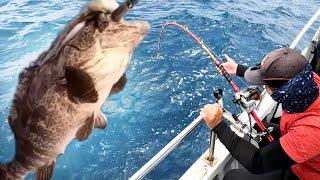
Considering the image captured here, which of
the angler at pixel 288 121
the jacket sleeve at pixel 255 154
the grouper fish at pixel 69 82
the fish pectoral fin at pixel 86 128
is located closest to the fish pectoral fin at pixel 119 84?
the grouper fish at pixel 69 82

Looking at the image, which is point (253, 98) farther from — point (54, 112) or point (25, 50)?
point (25, 50)

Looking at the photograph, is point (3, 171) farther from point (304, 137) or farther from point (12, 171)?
point (304, 137)

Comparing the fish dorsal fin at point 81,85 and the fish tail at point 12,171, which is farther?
the fish tail at point 12,171

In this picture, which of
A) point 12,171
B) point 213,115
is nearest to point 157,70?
point 213,115

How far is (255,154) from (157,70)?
5.03 meters

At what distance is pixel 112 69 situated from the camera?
1.01 meters

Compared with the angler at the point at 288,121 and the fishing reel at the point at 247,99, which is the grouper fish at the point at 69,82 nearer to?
the angler at the point at 288,121

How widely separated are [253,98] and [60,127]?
→ 2303mm

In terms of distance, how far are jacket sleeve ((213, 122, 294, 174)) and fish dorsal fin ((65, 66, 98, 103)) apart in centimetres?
203

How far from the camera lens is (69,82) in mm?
952

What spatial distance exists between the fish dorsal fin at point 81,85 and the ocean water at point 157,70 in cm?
218

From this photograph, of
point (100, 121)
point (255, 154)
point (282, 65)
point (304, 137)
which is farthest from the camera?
point (255, 154)

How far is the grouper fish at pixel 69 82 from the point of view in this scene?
0.99 m

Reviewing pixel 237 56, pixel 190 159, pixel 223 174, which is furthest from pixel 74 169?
pixel 237 56
